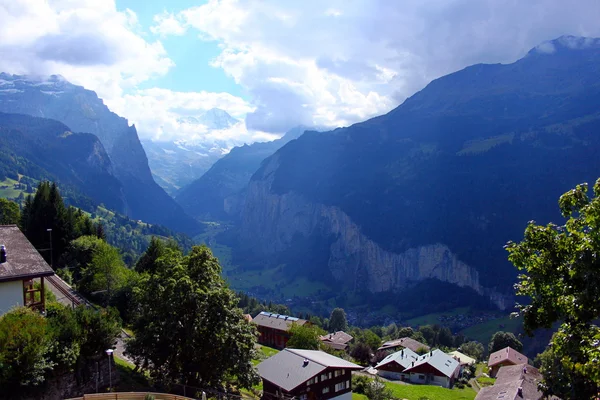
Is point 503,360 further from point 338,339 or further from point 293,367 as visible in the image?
point 293,367

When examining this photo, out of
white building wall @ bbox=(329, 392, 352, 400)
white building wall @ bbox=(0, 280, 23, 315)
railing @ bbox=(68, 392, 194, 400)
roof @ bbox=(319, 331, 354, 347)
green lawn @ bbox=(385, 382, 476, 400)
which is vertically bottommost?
roof @ bbox=(319, 331, 354, 347)

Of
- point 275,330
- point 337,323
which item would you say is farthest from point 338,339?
point 337,323

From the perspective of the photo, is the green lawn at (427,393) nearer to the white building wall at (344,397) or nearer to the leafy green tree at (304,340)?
the leafy green tree at (304,340)

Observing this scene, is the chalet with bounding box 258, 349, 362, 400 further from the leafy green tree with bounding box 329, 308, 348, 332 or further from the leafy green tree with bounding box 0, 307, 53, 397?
the leafy green tree with bounding box 329, 308, 348, 332

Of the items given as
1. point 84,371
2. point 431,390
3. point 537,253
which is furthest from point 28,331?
point 431,390

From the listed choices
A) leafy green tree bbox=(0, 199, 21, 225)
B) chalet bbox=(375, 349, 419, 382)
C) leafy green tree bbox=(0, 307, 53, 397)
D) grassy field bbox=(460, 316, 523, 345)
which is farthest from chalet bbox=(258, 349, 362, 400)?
grassy field bbox=(460, 316, 523, 345)

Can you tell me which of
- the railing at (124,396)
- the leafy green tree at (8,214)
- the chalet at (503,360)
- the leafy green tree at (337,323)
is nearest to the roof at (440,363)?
the chalet at (503,360)
